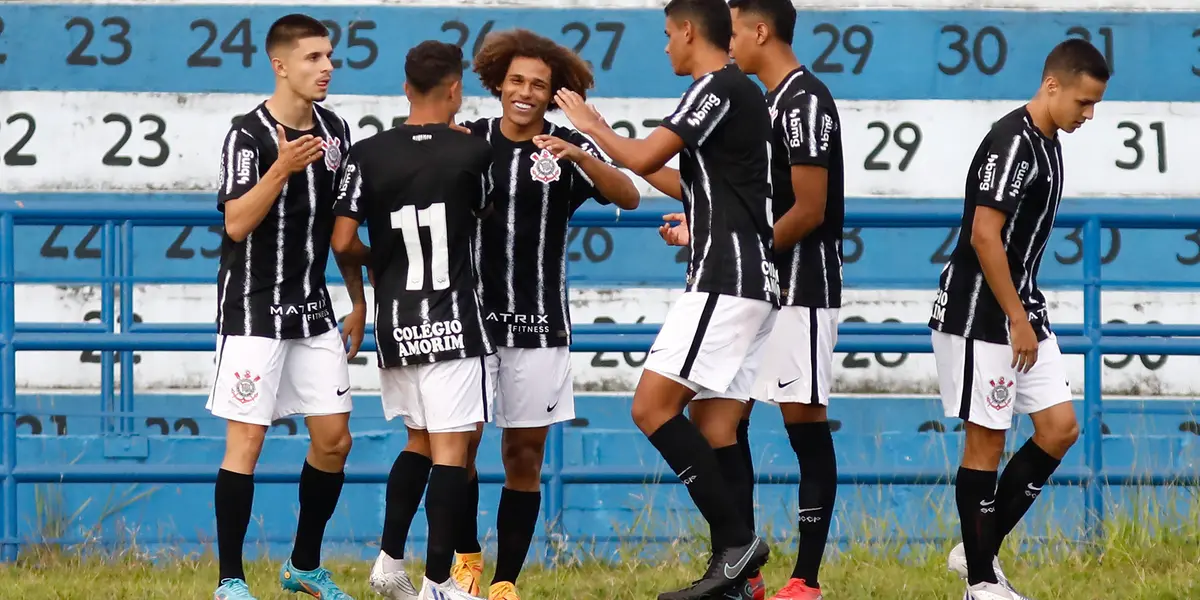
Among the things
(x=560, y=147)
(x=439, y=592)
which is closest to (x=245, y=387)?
(x=439, y=592)

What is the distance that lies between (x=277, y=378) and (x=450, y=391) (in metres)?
0.54

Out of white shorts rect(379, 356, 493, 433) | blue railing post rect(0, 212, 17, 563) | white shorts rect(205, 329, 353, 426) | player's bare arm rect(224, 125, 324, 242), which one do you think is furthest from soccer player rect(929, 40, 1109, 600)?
blue railing post rect(0, 212, 17, 563)

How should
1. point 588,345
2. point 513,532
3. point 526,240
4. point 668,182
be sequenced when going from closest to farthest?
point 526,240
point 513,532
point 668,182
point 588,345

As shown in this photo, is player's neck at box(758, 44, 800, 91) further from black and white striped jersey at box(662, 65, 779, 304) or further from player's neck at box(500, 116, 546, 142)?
player's neck at box(500, 116, 546, 142)

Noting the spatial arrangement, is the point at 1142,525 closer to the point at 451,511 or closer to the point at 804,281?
the point at 804,281

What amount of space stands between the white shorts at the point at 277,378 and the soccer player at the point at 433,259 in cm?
21

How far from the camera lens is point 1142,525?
18.7 ft

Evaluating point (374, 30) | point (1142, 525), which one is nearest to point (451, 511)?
point (1142, 525)

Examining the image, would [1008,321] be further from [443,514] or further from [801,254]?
[443,514]

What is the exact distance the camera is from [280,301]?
464 cm

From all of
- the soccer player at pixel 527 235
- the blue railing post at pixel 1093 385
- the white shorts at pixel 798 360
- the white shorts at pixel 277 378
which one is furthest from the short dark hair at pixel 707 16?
the blue railing post at pixel 1093 385

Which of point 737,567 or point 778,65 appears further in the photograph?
point 778,65

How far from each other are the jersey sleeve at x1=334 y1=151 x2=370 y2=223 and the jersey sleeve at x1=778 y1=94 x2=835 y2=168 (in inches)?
49.4

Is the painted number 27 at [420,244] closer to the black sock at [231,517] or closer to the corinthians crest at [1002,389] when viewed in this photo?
the black sock at [231,517]
